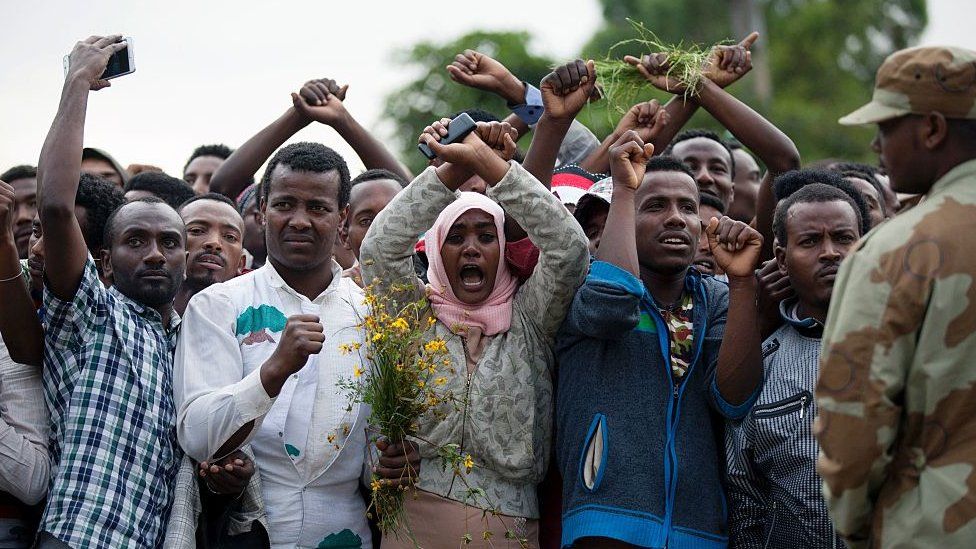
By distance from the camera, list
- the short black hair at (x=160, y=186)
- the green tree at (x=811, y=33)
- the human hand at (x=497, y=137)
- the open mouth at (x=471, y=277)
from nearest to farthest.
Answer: the human hand at (x=497, y=137) < the open mouth at (x=471, y=277) < the short black hair at (x=160, y=186) < the green tree at (x=811, y=33)

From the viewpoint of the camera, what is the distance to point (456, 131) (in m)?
4.91

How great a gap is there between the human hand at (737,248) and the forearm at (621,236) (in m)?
0.33

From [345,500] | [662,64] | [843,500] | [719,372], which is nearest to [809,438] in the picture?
[719,372]

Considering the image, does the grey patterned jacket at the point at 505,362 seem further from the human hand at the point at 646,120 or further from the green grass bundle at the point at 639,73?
the green grass bundle at the point at 639,73

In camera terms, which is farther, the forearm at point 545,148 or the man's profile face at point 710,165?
the man's profile face at point 710,165

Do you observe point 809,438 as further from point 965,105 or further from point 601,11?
point 601,11

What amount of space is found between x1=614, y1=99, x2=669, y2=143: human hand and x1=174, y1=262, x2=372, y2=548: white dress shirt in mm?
2051

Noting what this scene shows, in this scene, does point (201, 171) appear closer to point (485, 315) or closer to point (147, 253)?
point (147, 253)

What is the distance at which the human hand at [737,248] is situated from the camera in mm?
4781

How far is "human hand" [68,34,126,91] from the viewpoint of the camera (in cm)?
518

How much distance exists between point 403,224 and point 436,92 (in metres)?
26.6

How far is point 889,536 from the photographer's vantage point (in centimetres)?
341

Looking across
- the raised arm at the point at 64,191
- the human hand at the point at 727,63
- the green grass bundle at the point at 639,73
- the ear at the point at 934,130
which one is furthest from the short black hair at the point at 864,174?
the raised arm at the point at 64,191

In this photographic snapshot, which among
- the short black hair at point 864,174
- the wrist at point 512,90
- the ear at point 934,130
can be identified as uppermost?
the ear at point 934,130
